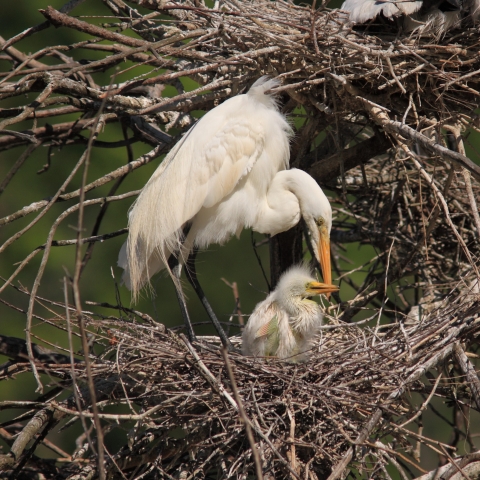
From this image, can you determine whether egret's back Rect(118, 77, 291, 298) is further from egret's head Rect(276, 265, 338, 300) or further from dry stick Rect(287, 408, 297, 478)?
dry stick Rect(287, 408, 297, 478)

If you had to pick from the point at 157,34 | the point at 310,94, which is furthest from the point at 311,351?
the point at 157,34

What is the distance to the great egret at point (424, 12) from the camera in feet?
7.20

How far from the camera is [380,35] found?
7.69 ft

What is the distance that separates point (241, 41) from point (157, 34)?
50 centimetres

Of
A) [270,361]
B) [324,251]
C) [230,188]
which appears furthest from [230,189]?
[270,361]

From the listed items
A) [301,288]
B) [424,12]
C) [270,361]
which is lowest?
[270,361]

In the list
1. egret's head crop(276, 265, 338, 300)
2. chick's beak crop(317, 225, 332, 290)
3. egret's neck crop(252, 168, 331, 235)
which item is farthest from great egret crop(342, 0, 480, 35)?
egret's head crop(276, 265, 338, 300)

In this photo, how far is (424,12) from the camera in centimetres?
226

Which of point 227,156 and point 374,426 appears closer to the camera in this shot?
point 374,426

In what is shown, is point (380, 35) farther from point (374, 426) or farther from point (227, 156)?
point (374, 426)

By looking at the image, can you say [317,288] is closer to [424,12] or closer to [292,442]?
[292,442]

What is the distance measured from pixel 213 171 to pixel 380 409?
98cm

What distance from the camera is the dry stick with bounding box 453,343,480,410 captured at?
1660 millimetres

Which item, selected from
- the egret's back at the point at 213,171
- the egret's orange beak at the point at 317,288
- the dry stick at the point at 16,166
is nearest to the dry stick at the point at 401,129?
the egret's back at the point at 213,171
